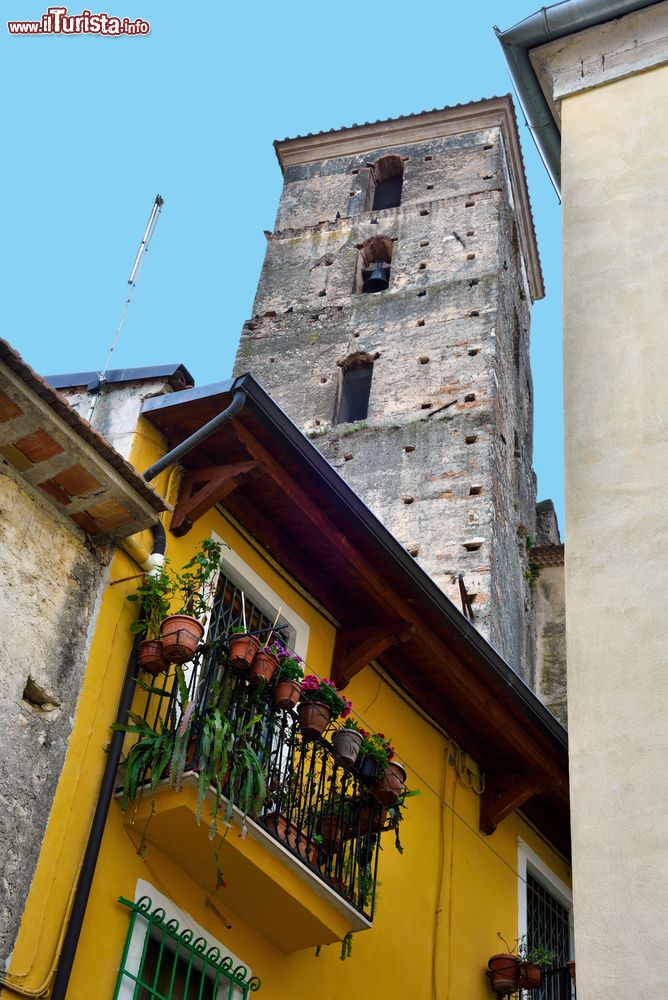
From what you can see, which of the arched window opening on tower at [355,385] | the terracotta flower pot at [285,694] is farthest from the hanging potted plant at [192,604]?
the arched window opening on tower at [355,385]

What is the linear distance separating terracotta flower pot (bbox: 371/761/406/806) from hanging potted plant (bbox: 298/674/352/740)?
50cm

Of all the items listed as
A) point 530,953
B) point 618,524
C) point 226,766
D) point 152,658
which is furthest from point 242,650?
point 530,953

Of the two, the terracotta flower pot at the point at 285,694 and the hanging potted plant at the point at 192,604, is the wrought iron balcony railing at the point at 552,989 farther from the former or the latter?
the hanging potted plant at the point at 192,604

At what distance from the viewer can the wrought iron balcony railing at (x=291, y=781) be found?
764 centimetres

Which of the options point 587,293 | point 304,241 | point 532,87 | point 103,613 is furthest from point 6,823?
point 304,241

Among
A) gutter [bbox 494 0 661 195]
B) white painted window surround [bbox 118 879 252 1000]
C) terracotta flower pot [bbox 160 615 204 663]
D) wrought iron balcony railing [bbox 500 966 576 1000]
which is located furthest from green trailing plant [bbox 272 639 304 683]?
gutter [bbox 494 0 661 195]

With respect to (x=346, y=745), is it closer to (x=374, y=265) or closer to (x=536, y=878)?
(x=536, y=878)

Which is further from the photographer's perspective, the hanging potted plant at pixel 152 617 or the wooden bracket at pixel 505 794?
the wooden bracket at pixel 505 794

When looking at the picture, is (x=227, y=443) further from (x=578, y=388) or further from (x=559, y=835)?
(x=559, y=835)

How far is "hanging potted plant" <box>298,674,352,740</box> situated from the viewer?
26.7ft

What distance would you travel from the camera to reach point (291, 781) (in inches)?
321

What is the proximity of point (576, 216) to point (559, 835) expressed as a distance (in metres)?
5.86

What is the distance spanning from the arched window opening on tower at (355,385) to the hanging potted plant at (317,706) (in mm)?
13801

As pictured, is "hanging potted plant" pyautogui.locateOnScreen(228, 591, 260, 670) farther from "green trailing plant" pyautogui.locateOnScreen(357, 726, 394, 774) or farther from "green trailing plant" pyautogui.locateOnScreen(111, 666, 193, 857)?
"green trailing plant" pyautogui.locateOnScreen(357, 726, 394, 774)
